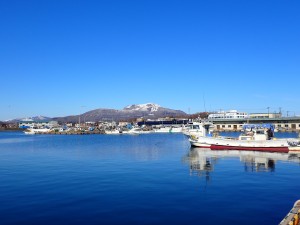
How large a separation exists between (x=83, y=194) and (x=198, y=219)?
7953 mm

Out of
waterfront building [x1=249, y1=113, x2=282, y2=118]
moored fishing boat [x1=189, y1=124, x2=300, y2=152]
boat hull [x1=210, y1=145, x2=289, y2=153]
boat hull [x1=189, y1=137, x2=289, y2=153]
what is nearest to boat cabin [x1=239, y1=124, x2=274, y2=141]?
moored fishing boat [x1=189, y1=124, x2=300, y2=152]

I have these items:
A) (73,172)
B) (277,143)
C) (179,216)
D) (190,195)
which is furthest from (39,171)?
(277,143)

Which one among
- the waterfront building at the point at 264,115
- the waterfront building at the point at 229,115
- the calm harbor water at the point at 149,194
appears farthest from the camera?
the waterfront building at the point at 229,115

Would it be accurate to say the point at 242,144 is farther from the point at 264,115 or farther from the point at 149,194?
the point at 264,115

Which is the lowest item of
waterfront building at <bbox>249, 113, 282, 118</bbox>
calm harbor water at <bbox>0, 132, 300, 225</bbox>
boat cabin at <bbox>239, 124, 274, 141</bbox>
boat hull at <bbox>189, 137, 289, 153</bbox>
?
calm harbor water at <bbox>0, 132, 300, 225</bbox>

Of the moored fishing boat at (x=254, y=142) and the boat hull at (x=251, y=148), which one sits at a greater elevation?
the moored fishing boat at (x=254, y=142)

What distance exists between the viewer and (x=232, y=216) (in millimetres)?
14555

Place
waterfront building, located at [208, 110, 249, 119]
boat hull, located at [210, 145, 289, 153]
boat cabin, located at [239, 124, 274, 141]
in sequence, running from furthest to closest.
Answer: waterfront building, located at [208, 110, 249, 119] → boat cabin, located at [239, 124, 274, 141] → boat hull, located at [210, 145, 289, 153]

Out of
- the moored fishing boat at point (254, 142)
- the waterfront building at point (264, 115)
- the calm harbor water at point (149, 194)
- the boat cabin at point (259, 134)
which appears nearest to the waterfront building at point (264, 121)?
the waterfront building at point (264, 115)

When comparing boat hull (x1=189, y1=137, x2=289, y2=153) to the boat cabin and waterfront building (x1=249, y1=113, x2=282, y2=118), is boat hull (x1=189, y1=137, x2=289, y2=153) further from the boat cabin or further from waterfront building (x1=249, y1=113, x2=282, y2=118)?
waterfront building (x1=249, y1=113, x2=282, y2=118)

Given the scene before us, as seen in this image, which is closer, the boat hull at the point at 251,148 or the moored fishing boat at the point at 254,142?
the boat hull at the point at 251,148

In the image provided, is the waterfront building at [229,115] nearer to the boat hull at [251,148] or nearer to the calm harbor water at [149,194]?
the boat hull at [251,148]

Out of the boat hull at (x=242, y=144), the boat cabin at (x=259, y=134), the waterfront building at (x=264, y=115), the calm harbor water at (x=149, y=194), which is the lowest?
the calm harbor water at (x=149, y=194)

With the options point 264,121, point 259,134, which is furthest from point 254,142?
point 264,121
